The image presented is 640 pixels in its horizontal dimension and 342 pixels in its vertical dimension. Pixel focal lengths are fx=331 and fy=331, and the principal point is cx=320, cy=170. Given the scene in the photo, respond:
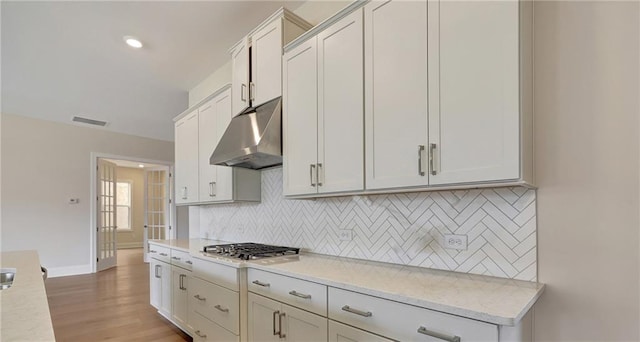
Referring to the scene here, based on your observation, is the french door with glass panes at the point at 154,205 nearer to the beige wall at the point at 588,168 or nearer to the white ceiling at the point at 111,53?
the white ceiling at the point at 111,53

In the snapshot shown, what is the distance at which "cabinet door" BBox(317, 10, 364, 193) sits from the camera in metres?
1.90

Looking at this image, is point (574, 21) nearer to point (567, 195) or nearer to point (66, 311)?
point (567, 195)

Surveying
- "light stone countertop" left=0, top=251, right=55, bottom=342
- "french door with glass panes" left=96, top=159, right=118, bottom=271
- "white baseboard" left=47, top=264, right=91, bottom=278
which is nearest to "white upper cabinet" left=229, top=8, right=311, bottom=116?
"light stone countertop" left=0, top=251, right=55, bottom=342

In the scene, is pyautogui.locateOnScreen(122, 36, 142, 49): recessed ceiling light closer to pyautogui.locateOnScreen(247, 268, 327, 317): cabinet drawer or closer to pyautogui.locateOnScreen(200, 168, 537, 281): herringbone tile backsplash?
pyautogui.locateOnScreen(200, 168, 537, 281): herringbone tile backsplash

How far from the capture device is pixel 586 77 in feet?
4.69

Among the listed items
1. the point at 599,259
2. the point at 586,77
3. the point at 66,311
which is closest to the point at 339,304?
the point at 599,259

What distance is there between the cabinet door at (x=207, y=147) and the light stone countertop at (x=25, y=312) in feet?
5.56

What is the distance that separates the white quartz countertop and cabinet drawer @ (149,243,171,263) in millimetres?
1635

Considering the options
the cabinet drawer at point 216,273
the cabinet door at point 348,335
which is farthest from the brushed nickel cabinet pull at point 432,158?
the cabinet drawer at point 216,273

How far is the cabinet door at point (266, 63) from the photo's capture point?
8.13 ft

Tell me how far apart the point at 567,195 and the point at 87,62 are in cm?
506

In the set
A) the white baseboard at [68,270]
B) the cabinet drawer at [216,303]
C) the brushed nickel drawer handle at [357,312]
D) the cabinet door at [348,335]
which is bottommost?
the white baseboard at [68,270]

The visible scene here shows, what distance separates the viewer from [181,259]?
3.10 m

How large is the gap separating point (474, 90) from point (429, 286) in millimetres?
885
